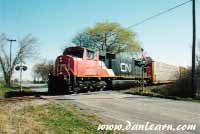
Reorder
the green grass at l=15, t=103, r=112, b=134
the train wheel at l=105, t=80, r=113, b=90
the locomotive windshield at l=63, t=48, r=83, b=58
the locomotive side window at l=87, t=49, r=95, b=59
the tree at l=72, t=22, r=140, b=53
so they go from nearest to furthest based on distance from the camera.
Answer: the green grass at l=15, t=103, r=112, b=134 < the locomotive windshield at l=63, t=48, r=83, b=58 < the locomotive side window at l=87, t=49, r=95, b=59 < the train wheel at l=105, t=80, r=113, b=90 < the tree at l=72, t=22, r=140, b=53

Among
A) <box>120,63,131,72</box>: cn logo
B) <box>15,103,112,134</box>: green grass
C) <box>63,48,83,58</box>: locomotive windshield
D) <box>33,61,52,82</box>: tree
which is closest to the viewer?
<box>15,103,112,134</box>: green grass

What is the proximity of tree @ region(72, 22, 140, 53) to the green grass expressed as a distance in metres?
48.9

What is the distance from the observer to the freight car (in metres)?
23.7

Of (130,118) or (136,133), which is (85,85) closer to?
(130,118)

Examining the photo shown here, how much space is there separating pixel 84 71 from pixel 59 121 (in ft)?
46.5

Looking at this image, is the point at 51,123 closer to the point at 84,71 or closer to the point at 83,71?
the point at 83,71

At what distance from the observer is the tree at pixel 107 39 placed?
6294 cm

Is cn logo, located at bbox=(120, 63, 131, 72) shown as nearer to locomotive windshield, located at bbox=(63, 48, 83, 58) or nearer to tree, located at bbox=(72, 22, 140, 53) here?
locomotive windshield, located at bbox=(63, 48, 83, 58)

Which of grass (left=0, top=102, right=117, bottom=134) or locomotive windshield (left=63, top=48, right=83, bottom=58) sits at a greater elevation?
locomotive windshield (left=63, top=48, right=83, bottom=58)

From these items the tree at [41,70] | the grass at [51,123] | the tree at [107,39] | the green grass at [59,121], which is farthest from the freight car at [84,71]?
the tree at [41,70]

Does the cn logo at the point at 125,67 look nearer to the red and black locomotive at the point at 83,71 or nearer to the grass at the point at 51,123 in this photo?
the red and black locomotive at the point at 83,71

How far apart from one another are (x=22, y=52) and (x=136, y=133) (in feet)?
165

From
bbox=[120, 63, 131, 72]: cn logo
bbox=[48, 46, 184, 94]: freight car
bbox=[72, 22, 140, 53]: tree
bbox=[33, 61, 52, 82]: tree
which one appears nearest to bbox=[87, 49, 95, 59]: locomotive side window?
bbox=[48, 46, 184, 94]: freight car

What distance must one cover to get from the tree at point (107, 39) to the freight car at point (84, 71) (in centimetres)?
3147
